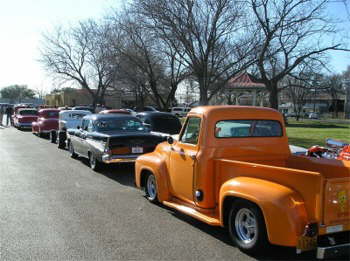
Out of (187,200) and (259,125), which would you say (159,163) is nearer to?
(187,200)

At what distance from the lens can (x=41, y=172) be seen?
10.9 meters

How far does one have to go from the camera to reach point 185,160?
6.20 m

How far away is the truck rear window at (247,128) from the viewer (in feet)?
19.9

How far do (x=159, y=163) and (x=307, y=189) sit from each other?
313 centimetres

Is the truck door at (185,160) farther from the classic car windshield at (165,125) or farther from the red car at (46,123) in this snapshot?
the red car at (46,123)

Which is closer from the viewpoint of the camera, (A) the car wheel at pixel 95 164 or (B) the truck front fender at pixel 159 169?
(B) the truck front fender at pixel 159 169

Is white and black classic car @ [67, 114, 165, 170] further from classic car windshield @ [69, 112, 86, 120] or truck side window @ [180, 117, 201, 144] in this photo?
classic car windshield @ [69, 112, 86, 120]

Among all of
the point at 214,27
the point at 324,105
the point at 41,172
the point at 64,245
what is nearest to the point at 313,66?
the point at 214,27

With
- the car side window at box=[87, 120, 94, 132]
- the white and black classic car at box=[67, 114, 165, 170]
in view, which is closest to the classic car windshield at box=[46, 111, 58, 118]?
the white and black classic car at box=[67, 114, 165, 170]

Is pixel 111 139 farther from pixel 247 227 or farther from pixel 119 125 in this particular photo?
pixel 247 227

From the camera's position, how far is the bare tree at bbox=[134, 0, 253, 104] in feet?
62.6

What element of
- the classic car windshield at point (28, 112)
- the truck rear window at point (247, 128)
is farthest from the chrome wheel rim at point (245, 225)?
the classic car windshield at point (28, 112)

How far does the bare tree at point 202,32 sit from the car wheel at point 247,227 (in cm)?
1505

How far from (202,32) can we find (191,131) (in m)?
14.1
